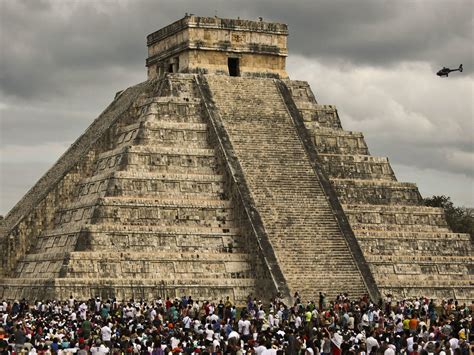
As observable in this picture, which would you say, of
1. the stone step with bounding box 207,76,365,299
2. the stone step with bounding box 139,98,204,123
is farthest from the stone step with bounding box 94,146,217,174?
the stone step with bounding box 139,98,204,123

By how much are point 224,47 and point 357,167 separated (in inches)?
271

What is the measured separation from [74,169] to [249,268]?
27.7 feet

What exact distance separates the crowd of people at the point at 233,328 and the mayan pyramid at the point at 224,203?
1348 millimetres

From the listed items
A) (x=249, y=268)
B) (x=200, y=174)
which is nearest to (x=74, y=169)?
(x=200, y=174)

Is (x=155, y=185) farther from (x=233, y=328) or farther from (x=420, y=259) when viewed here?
(x=233, y=328)

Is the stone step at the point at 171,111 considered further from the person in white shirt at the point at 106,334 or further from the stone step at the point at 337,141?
the person in white shirt at the point at 106,334

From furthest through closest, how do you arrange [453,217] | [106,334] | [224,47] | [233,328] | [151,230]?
[453,217], [224,47], [151,230], [233,328], [106,334]

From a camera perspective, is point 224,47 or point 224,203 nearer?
point 224,203

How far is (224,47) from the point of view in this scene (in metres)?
45.1

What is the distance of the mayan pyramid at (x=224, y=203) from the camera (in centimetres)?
3797

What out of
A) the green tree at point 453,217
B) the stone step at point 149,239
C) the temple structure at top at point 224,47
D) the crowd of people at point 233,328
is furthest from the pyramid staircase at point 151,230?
the green tree at point 453,217

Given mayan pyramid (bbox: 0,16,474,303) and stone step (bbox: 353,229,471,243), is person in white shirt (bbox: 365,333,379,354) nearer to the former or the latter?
mayan pyramid (bbox: 0,16,474,303)

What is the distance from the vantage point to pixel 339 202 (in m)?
41.7

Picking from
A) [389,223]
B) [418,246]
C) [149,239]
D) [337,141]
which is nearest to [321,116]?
[337,141]
